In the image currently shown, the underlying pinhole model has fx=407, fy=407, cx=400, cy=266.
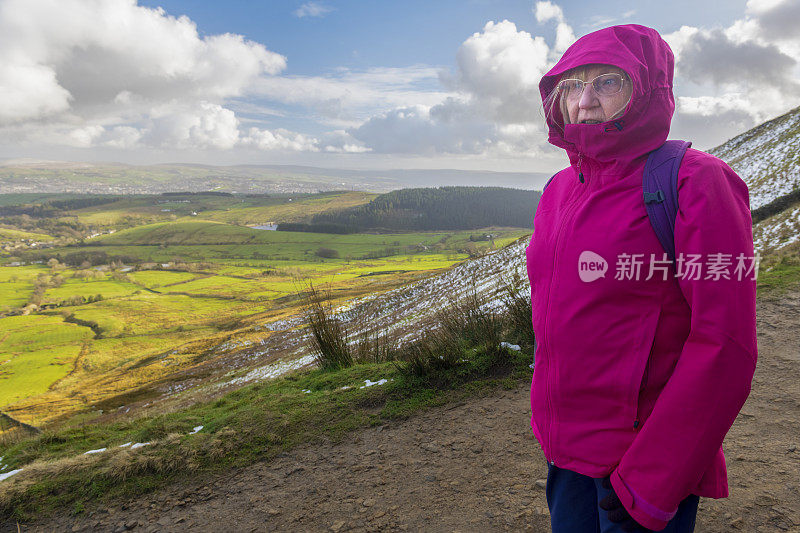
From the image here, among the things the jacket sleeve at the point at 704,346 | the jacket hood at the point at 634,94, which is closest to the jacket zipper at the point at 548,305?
the jacket hood at the point at 634,94

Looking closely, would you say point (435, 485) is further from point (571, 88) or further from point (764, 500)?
point (571, 88)

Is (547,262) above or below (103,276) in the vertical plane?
above

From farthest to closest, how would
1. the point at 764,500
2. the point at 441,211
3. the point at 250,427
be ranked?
the point at 441,211, the point at 250,427, the point at 764,500

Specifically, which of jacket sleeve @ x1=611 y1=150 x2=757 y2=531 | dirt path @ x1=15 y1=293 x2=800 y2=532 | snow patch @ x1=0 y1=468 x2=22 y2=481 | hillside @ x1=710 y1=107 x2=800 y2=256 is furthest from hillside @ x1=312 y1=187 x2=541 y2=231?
jacket sleeve @ x1=611 y1=150 x2=757 y2=531

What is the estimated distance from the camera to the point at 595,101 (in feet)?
5.04

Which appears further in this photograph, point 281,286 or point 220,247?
point 220,247

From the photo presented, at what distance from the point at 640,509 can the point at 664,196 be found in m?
1.02

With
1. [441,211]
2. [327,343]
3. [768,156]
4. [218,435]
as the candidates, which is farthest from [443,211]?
[218,435]

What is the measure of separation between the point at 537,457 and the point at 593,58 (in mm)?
3483

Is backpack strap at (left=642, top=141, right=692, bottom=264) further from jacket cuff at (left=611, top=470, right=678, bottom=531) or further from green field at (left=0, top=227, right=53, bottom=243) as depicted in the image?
green field at (left=0, top=227, right=53, bottom=243)

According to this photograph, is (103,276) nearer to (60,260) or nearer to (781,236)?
(60,260)

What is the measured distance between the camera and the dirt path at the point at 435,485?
122 inches

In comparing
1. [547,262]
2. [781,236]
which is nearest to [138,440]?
[547,262]

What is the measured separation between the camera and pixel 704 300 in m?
1.21
